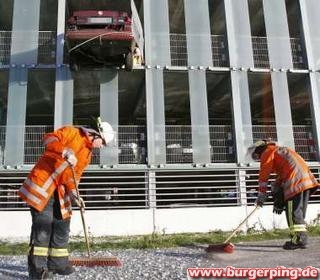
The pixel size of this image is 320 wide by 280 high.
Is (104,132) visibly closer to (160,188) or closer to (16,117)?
(160,188)

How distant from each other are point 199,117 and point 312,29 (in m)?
5.08

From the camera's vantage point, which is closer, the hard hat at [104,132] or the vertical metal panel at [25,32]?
the hard hat at [104,132]

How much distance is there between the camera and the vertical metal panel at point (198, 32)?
15391 mm

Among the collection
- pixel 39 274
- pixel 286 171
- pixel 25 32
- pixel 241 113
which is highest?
pixel 25 32

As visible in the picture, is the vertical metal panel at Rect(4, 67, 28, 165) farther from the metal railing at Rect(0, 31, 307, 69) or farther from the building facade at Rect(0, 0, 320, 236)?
the metal railing at Rect(0, 31, 307, 69)

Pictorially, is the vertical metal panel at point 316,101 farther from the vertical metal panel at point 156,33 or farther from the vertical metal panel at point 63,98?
the vertical metal panel at point 63,98

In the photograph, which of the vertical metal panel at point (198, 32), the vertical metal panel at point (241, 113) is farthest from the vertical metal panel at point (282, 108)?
the vertical metal panel at point (198, 32)

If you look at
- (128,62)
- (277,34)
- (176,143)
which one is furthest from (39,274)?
(277,34)

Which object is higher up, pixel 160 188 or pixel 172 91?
pixel 172 91

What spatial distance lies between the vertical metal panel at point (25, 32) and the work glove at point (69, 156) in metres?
9.23

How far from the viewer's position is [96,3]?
52.2ft

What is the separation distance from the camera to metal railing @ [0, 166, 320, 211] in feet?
45.1

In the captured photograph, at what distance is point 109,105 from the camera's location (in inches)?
581

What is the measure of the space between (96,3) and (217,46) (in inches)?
164
